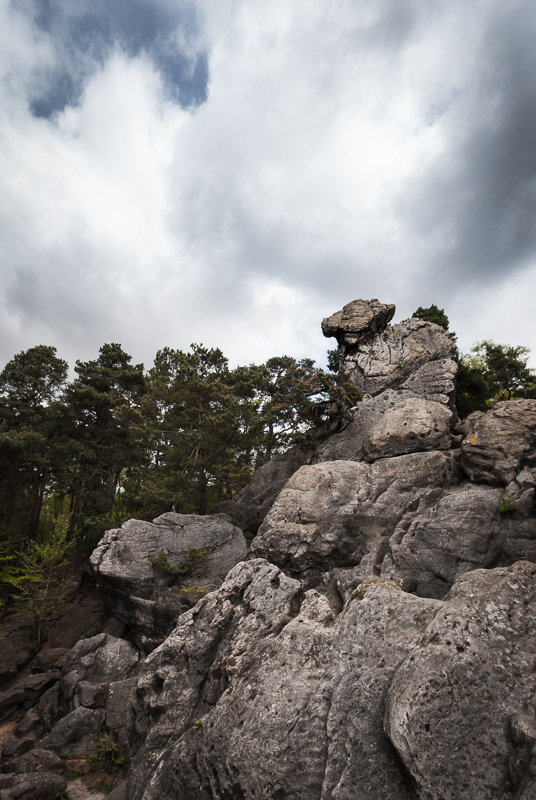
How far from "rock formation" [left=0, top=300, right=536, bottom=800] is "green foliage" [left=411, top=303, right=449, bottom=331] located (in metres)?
9.19

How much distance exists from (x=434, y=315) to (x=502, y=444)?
19670 millimetres

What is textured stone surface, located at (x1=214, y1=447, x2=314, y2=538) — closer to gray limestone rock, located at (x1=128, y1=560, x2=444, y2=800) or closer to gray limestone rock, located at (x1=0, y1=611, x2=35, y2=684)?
gray limestone rock, located at (x1=128, y1=560, x2=444, y2=800)

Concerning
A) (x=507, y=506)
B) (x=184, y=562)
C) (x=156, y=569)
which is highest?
(x=507, y=506)

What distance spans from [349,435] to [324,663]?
1324 centimetres

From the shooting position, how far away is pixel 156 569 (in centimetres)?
1973

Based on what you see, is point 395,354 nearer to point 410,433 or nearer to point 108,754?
point 410,433

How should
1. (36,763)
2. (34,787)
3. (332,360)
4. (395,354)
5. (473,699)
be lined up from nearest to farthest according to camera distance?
1. (473,699)
2. (34,787)
3. (36,763)
4. (395,354)
5. (332,360)

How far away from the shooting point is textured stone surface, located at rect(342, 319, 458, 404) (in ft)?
72.2

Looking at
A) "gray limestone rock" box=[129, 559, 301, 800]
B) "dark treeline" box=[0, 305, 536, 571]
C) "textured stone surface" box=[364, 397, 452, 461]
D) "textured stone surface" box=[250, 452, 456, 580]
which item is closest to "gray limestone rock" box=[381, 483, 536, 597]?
"textured stone surface" box=[250, 452, 456, 580]

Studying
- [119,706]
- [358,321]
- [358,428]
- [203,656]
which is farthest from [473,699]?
[358,321]

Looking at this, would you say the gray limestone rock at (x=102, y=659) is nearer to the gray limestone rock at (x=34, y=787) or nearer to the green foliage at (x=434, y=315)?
the gray limestone rock at (x=34, y=787)

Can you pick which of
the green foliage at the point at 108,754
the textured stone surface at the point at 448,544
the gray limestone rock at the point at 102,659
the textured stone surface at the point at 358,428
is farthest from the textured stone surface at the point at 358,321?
the green foliage at the point at 108,754

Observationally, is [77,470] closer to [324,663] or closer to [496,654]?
[324,663]

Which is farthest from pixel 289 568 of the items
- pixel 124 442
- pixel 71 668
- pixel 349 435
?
pixel 124 442
